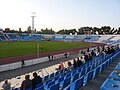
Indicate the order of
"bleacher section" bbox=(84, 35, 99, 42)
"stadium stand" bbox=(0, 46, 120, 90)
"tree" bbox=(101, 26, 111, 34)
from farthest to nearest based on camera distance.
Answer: "tree" bbox=(101, 26, 111, 34) < "bleacher section" bbox=(84, 35, 99, 42) < "stadium stand" bbox=(0, 46, 120, 90)

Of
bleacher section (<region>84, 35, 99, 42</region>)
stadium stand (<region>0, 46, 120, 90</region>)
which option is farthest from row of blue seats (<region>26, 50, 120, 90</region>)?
bleacher section (<region>84, 35, 99, 42</region>)

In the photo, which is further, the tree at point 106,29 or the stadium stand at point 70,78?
the tree at point 106,29

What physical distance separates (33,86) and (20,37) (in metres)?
72.7

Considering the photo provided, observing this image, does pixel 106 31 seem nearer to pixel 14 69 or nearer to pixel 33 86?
pixel 14 69

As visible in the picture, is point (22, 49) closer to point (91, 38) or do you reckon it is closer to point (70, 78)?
point (70, 78)

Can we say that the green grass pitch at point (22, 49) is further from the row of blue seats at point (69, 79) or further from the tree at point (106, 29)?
the tree at point (106, 29)

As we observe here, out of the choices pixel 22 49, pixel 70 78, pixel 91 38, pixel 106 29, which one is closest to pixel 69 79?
pixel 70 78

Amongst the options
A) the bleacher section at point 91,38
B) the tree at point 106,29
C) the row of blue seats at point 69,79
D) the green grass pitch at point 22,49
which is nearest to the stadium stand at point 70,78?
the row of blue seats at point 69,79

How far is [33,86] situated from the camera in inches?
257

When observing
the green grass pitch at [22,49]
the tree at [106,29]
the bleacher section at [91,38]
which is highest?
the tree at [106,29]

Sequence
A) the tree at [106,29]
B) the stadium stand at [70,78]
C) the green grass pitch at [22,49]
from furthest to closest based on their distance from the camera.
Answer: the tree at [106,29] < the green grass pitch at [22,49] < the stadium stand at [70,78]

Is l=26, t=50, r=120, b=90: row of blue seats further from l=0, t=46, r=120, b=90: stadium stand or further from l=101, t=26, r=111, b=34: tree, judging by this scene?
l=101, t=26, r=111, b=34: tree

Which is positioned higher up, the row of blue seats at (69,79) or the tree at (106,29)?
the tree at (106,29)

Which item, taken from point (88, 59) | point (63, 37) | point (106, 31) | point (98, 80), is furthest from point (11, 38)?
point (98, 80)
